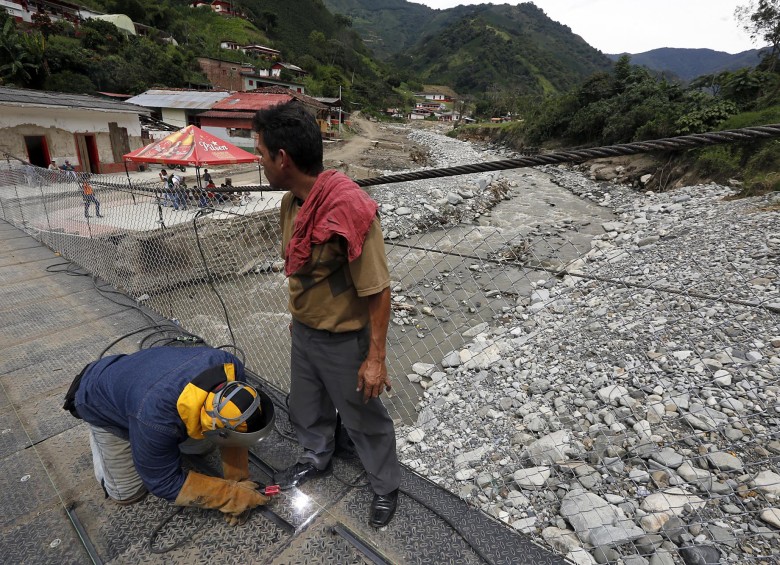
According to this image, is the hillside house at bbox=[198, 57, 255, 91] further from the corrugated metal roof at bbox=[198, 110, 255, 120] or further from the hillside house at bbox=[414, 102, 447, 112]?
the hillside house at bbox=[414, 102, 447, 112]

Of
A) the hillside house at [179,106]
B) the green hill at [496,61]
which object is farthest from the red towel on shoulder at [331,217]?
the green hill at [496,61]

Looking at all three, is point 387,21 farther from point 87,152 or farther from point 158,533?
point 158,533

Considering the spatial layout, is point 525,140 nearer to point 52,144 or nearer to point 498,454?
point 52,144

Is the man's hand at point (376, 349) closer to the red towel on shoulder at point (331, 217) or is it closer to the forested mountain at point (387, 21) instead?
the red towel on shoulder at point (331, 217)

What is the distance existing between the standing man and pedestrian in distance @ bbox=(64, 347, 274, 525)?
10.1 inches

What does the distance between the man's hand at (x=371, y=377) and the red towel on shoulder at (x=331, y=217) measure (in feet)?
1.39

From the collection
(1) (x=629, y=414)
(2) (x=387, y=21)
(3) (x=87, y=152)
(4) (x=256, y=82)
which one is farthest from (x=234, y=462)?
(2) (x=387, y=21)

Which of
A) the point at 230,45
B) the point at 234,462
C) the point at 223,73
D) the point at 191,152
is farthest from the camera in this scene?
the point at 230,45

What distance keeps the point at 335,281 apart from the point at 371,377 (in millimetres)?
379

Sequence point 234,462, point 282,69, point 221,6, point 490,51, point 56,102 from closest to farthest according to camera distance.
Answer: point 234,462, point 56,102, point 282,69, point 221,6, point 490,51

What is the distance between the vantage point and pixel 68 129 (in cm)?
1447

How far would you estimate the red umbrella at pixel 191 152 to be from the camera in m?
10.3

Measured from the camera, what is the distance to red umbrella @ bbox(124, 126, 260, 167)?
1025 cm

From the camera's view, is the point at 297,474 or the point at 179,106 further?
the point at 179,106
